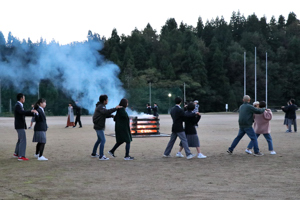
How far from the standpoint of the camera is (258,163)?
11.2 metres

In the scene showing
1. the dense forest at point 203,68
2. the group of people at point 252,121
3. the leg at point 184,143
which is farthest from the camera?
the dense forest at point 203,68

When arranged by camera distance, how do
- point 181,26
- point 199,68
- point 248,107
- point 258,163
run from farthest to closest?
point 181,26 → point 199,68 → point 248,107 → point 258,163

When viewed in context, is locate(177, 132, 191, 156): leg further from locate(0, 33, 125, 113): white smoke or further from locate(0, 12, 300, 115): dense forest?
locate(0, 12, 300, 115): dense forest

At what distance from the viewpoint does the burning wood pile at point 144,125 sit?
2061 cm

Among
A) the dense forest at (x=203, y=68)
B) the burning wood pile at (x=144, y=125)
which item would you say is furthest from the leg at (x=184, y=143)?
the dense forest at (x=203, y=68)

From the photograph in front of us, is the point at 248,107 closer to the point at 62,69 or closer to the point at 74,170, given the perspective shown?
the point at 74,170

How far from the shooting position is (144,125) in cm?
2081

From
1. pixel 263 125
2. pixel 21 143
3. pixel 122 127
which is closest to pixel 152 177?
pixel 122 127

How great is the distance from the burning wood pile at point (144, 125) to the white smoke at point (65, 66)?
26.1 feet

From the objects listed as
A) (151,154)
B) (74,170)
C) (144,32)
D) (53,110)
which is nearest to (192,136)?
(151,154)

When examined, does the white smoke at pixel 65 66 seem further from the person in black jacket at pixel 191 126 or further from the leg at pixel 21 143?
the person in black jacket at pixel 191 126

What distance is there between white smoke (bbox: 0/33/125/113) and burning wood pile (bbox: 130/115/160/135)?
313 inches

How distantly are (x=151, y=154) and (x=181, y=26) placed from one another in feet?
475

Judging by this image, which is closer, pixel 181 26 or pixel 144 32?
pixel 144 32
